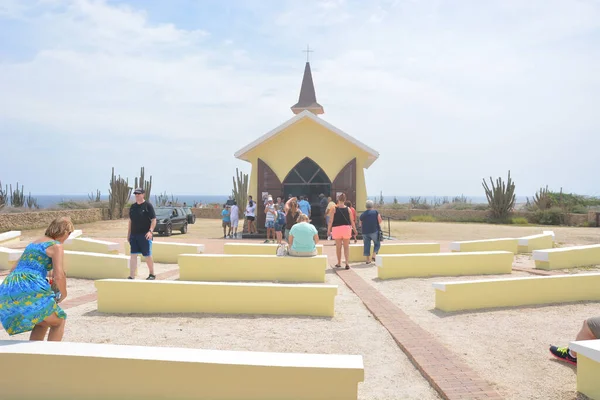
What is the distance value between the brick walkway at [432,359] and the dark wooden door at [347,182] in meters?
11.0

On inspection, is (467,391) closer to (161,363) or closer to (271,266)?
(161,363)

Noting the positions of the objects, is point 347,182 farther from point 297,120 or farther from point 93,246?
point 93,246

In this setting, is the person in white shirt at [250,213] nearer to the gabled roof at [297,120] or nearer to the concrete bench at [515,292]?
the gabled roof at [297,120]

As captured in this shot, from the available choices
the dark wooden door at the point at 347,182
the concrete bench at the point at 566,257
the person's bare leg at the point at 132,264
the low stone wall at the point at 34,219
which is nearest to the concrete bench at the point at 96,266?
the person's bare leg at the point at 132,264

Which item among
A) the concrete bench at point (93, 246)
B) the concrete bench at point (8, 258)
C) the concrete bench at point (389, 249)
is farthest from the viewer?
the concrete bench at point (389, 249)

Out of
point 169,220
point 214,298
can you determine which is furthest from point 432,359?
point 169,220

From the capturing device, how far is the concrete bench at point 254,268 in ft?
28.6

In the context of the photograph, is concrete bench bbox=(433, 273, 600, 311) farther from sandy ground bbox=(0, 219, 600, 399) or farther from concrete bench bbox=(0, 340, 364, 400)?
concrete bench bbox=(0, 340, 364, 400)

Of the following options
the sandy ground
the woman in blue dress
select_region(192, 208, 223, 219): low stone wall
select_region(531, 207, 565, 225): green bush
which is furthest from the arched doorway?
select_region(531, 207, 565, 225): green bush

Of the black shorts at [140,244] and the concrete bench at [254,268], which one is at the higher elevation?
the black shorts at [140,244]

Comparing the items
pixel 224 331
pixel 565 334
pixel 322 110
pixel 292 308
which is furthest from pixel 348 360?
pixel 322 110

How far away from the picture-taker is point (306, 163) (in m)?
18.6

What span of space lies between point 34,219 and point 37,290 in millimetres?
22847

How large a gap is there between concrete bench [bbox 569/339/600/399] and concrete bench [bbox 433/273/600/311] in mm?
2774
